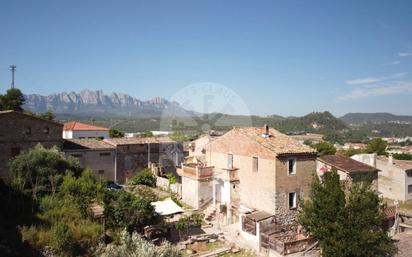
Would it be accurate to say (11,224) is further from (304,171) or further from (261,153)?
(304,171)

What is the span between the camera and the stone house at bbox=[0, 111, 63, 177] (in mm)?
30734

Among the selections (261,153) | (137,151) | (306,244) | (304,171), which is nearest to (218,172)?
(261,153)

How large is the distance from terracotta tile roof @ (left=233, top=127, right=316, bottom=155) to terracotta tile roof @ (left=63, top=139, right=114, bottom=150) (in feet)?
57.1

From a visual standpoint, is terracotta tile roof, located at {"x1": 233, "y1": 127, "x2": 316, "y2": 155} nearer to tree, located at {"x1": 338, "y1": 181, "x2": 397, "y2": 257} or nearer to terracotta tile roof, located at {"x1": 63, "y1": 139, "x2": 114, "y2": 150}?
tree, located at {"x1": 338, "y1": 181, "x2": 397, "y2": 257}

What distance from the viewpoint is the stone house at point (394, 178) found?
128ft

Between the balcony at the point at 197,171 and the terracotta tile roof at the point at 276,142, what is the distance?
13.8 ft

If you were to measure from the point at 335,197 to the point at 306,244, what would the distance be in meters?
3.65

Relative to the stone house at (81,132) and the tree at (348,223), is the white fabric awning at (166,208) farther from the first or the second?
the stone house at (81,132)

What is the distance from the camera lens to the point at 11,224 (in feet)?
52.6

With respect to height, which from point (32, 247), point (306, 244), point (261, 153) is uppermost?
point (261, 153)

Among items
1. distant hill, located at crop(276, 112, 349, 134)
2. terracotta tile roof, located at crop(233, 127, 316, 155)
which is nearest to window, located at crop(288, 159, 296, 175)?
terracotta tile roof, located at crop(233, 127, 316, 155)

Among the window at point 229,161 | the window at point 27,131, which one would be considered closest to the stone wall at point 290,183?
the window at point 229,161

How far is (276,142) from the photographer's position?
1008 inches

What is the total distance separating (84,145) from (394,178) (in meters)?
35.7
